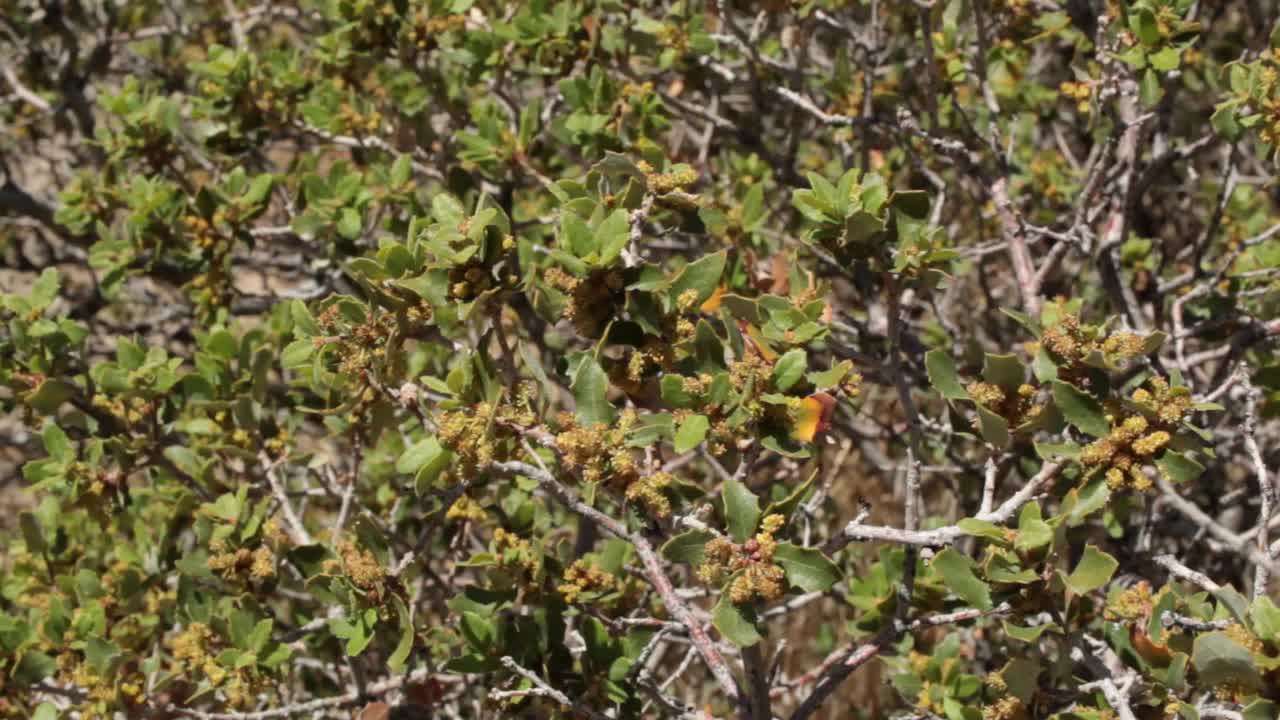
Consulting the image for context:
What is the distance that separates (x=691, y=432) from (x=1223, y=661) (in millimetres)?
781

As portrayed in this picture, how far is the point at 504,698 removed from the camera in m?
2.06

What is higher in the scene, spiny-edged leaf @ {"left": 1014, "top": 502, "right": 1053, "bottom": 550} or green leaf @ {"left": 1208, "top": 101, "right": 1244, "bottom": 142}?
green leaf @ {"left": 1208, "top": 101, "right": 1244, "bottom": 142}

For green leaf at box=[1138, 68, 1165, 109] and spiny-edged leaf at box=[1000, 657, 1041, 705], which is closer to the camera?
spiny-edged leaf at box=[1000, 657, 1041, 705]

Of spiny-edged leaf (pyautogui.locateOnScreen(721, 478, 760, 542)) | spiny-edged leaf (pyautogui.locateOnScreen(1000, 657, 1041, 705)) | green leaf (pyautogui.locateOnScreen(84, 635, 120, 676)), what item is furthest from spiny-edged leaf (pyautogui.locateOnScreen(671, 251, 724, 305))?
green leaf (pyautogui.locateOnScreen(84, 635, 120, 676))

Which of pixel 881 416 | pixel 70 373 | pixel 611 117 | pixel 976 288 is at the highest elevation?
pixel 611 117

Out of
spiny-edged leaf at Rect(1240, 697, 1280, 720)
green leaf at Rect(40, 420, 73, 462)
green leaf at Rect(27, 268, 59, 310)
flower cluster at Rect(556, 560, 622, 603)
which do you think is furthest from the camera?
green leaf at Rect(27, 268, 59, 310)

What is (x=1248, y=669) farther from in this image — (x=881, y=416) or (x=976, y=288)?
(x=976, y=288)

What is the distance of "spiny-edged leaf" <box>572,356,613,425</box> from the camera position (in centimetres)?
179

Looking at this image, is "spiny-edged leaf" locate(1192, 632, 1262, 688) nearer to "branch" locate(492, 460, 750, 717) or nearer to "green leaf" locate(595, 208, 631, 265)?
"branch" locate(492, 460, 750, 717)

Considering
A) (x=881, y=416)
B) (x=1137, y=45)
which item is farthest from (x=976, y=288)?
(x=1137, y=45)

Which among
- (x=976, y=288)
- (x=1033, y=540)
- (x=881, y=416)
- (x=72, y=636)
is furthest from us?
(x=976, y=288)

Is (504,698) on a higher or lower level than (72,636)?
higher

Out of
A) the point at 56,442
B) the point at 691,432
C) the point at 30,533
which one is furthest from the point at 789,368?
the point at 30,533

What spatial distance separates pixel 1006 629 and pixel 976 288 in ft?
11.0
